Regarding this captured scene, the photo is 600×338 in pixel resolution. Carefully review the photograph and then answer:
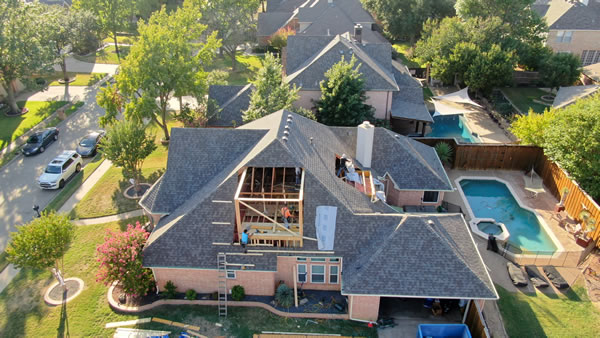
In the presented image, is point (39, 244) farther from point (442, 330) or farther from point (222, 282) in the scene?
point (442, 330)

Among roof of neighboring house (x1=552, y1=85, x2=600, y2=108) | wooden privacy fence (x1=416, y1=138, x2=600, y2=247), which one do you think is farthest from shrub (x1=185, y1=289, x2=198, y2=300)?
roof of neighboring house (x1=552, y1=85, x2=600, y2=108)

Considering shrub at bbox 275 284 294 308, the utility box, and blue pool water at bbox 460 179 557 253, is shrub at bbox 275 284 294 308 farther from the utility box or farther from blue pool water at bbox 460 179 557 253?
blue pool water at bbox 460 179 557 253

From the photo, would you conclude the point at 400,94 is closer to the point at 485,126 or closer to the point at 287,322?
the point at 485,126

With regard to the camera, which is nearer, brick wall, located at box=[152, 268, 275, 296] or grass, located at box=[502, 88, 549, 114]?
brick wall, located at box=[152, 268, 275, 296]

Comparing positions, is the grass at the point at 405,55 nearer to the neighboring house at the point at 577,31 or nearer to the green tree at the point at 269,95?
the neighboring house at the point at 577,31

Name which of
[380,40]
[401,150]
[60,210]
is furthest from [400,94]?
[60,210]

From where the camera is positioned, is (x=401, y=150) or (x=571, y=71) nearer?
(x=401, y=150)

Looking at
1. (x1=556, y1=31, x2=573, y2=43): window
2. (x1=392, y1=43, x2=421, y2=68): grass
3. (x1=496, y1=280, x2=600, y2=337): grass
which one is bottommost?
(x1=496, y1=280, x2=600, y2=337): grass
